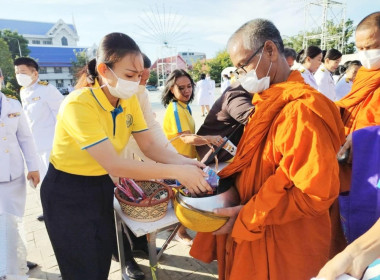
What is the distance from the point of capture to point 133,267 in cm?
244

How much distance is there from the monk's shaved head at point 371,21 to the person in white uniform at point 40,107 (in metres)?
3.52

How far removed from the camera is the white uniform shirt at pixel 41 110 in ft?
11.5

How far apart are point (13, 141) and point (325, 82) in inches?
187

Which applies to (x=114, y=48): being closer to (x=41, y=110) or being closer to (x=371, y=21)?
(x=371, y=21)

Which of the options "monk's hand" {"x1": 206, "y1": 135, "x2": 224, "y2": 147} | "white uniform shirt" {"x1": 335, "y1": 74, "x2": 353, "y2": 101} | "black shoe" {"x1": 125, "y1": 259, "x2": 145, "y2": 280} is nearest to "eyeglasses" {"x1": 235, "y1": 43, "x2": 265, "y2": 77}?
"monk's hand" {"x1": 206, "y1": 135, "x2": 224, "y2": 147}

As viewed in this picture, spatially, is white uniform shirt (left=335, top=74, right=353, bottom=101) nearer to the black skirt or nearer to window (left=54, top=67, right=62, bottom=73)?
the black skirt

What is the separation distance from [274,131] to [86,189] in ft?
3.79

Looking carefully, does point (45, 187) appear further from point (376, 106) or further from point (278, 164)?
point (376, 106)

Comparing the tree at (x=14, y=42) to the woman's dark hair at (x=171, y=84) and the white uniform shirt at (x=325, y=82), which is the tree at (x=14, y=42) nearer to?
the woman's dark hair at (x=171, y=84)

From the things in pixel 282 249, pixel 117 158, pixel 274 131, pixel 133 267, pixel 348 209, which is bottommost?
pixel 133 267

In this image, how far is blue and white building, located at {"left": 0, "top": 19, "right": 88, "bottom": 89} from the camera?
38.1 metres

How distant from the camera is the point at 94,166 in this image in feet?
5.09

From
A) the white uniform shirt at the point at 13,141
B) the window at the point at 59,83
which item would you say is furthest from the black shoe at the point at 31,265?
the window at the point at 59,83

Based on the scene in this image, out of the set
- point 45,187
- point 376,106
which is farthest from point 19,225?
point 376,106
